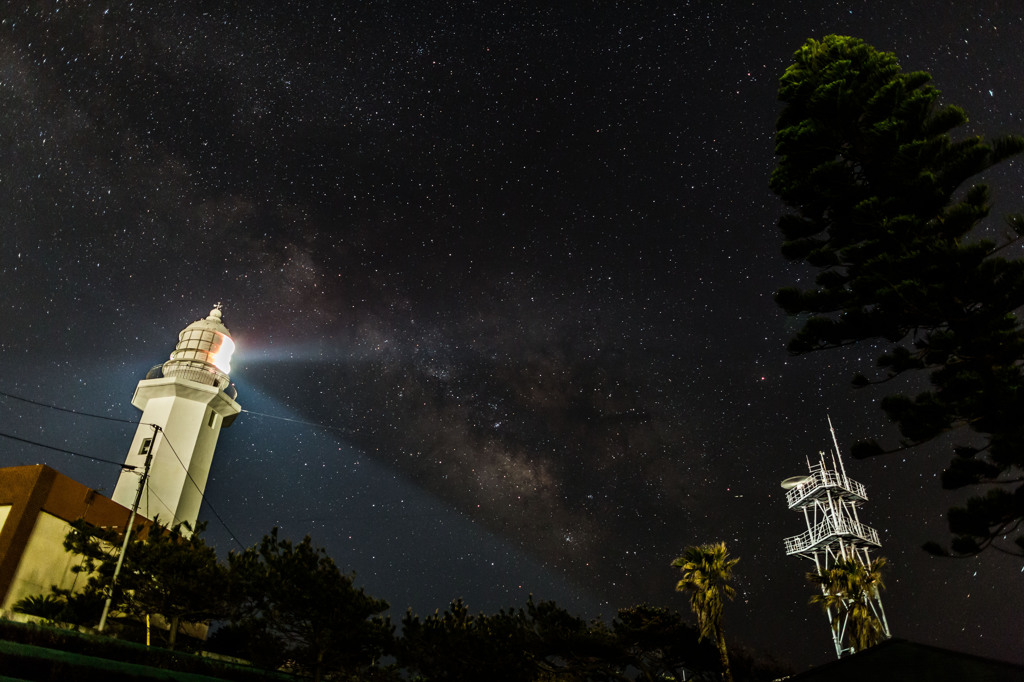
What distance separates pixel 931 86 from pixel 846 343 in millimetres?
4860

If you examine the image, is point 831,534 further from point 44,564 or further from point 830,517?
point 44,564

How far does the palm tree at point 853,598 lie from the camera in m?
24.0

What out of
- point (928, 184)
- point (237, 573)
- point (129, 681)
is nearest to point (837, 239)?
point (928, 184)

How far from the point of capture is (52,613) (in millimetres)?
19000

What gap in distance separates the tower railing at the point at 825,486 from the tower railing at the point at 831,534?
4.48 ft

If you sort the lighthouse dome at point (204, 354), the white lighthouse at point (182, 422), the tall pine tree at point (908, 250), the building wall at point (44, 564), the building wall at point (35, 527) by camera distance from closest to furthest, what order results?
the tall pine tree at point (908, 250), the building wall at point (35, 527), the building wall at point (44, 564), the white lighthouse at point (182, 422), the lighthouse dome at point (204, 354)

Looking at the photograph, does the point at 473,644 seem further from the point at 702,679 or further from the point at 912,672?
the point at 912,672

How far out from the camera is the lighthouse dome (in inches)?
1204

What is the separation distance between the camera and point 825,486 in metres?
31.0

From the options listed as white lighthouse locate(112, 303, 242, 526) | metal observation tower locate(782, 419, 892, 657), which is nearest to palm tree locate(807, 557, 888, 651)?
metal observation tower locate(782, 419, 892, 657)

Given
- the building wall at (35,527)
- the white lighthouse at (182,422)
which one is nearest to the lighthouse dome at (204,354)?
the white lighthouse at (182,422)

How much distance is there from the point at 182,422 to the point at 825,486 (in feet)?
98.0

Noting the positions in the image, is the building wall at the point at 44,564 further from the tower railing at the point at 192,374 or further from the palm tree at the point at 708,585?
the palm tree at the point at 708,585

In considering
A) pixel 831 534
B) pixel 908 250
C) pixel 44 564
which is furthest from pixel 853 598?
pixel 44 564
